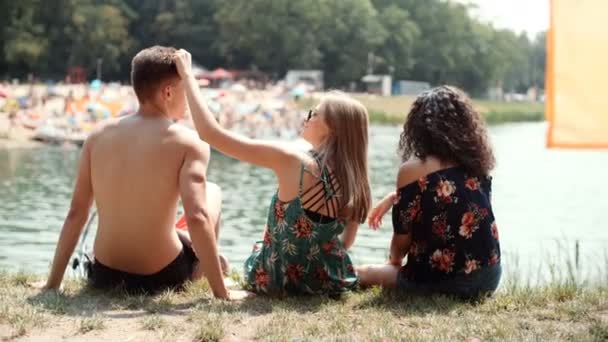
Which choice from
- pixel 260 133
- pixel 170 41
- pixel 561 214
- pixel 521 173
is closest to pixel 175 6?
pixel 170 41

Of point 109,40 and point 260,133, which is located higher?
point 109,40

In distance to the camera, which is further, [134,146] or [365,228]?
[365,228]

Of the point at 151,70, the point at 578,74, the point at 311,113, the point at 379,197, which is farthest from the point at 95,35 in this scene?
the point at 578,74

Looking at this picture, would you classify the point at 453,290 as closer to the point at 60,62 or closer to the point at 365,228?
the point at 365,228

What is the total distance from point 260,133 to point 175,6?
99.1 feet

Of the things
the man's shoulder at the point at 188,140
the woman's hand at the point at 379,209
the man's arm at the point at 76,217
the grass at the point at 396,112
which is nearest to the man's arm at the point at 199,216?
the man's shoulder at the point at 188,140

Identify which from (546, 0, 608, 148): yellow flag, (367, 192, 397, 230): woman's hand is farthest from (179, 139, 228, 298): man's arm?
(546, 0, 608, 148): yellow flag

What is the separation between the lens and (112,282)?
3.46 meters

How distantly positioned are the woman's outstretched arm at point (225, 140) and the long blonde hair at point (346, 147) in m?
0.19

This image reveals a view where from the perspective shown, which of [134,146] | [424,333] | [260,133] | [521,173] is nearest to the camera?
[424,333]

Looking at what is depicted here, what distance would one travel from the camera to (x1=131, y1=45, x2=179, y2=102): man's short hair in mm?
3309

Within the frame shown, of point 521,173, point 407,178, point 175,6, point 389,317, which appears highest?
point 175,6

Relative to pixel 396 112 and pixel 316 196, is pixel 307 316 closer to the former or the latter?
pixel 316 196

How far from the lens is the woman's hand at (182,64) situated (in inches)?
129
